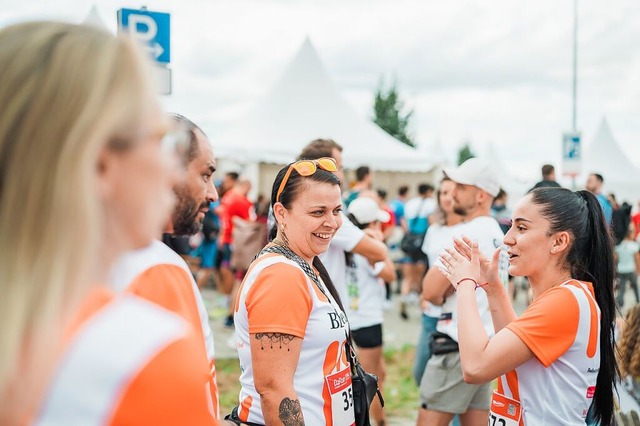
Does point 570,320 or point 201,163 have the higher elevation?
point 201,163

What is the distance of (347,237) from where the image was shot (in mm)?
4473

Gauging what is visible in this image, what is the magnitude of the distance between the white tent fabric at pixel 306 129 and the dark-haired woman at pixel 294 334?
12545mm

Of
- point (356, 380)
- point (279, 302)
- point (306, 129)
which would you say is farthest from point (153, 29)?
point (306, 129)

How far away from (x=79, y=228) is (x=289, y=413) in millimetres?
1694

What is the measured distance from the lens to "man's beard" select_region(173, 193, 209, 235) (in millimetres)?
2029

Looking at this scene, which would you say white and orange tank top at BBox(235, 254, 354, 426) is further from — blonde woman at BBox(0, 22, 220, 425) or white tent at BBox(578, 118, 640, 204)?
white tent at BBox(578, 118, 640, 204)

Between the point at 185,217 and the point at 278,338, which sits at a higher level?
the point at 185,217

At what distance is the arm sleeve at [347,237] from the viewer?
4.46 m

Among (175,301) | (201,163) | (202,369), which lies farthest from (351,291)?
(202,369)

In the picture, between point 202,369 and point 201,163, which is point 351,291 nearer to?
point 201,163

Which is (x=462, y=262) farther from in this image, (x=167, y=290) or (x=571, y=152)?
(x=571, y=152)

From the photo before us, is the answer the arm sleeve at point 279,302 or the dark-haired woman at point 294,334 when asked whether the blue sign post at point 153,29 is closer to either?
the dark-haired woman at point 294,334

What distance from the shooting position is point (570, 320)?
2.52 metres

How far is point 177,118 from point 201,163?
0.56 ft
